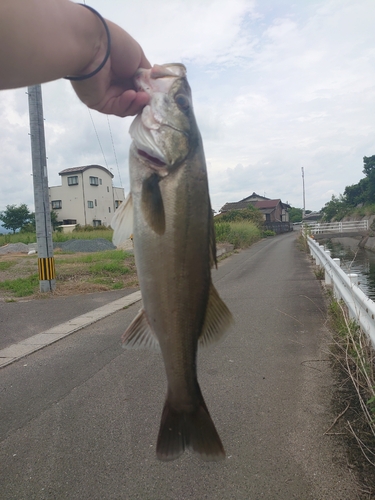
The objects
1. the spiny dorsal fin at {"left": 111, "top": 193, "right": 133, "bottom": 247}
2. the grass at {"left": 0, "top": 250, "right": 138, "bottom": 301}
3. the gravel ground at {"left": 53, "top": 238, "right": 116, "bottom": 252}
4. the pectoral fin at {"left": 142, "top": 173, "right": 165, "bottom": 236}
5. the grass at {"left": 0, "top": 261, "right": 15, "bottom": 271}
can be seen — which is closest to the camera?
the pectoral fin at {"left": 142, "top": 173, "right": 165, "bottom": 236}

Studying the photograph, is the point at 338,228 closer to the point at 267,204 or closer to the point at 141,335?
the point at 141,335

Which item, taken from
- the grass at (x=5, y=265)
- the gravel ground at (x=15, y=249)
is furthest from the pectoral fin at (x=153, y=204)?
the gravel ground at (x=15, y=249)

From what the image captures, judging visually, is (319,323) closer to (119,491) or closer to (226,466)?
(226,466)

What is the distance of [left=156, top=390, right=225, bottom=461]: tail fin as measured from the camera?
1.65 meters

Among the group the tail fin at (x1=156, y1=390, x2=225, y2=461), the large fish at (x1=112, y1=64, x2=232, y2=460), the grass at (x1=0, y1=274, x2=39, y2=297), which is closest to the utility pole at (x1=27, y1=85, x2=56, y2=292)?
the grass at (x1=0, y1=274, x2=39, y2=297)

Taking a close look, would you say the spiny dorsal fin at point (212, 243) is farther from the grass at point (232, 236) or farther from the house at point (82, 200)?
the house at point (82, 200)

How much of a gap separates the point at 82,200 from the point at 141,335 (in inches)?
1768

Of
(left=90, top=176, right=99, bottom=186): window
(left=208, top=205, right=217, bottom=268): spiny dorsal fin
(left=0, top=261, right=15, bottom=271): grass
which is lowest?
(left=0, top=261, right=15, bottom=271): grass

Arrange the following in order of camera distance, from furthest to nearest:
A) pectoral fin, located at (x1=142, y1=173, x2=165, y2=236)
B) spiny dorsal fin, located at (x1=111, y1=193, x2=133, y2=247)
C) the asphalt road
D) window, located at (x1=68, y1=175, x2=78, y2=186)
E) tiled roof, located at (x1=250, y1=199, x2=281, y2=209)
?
tiled roof, located at (x1=250, y1=199, x2=281, y2=209) < window, located at (x1=68, y1=175, x2=78, y2=186) < the asphalt road < spiny dorsal fin, located at (x1=111, y1=193, x2=133, y2=247) < pectoral fin, located at (x1=142, y1=173, x2=165, y2=236)

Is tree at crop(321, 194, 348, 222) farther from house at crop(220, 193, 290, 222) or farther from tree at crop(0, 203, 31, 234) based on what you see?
tree at crop(0, 203, 31, 234)

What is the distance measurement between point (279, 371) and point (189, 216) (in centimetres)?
377

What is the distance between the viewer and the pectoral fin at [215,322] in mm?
1664

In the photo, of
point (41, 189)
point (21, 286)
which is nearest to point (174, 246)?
point (41, 189)

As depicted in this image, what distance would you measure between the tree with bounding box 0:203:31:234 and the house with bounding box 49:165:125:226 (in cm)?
532
